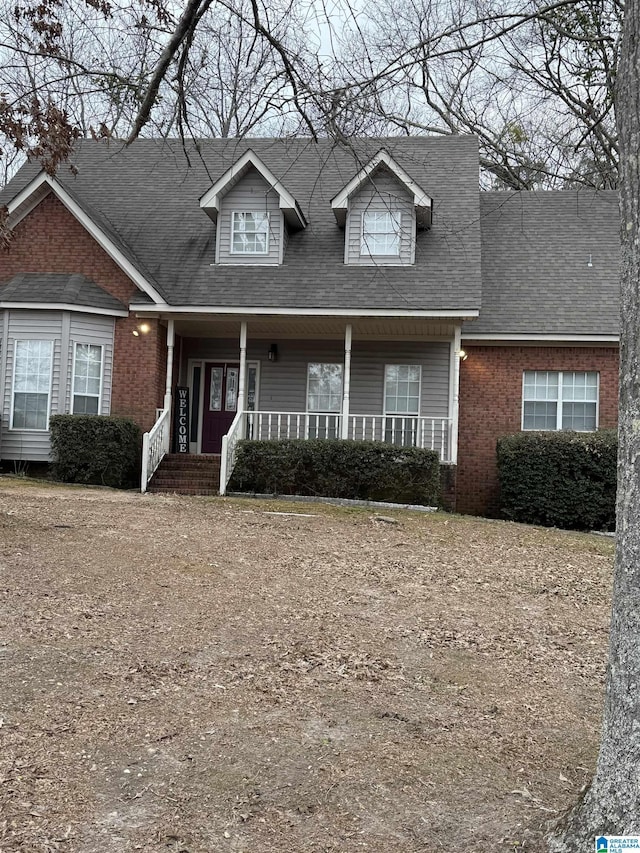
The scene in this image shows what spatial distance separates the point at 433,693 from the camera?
16.4 ft

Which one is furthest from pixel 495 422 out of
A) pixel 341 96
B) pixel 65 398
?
pixel 341 96

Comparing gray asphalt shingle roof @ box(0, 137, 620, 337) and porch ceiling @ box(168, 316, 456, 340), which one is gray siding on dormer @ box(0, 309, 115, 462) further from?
porch ceiling @ box(168, 316, 456, 340)

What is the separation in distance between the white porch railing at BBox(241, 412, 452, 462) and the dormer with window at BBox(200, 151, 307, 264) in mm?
3489

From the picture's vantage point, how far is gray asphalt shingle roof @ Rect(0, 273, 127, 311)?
14.9 m

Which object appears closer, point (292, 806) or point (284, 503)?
point (292, 806)

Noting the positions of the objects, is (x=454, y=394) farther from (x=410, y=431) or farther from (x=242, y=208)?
(x=242, y=208)

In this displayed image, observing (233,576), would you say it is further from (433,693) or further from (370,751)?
(370,751)

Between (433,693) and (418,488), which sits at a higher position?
(418,488)

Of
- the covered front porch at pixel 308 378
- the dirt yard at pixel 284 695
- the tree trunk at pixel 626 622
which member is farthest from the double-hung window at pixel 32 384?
the tree trunk at pixel 626 622

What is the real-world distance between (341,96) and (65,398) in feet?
34.6

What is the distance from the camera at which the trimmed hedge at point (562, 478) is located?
13.5m

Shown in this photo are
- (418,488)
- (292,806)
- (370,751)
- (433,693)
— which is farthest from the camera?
Answer: (418,488)

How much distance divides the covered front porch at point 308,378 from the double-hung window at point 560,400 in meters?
1.75

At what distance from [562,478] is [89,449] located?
28.2 ft
